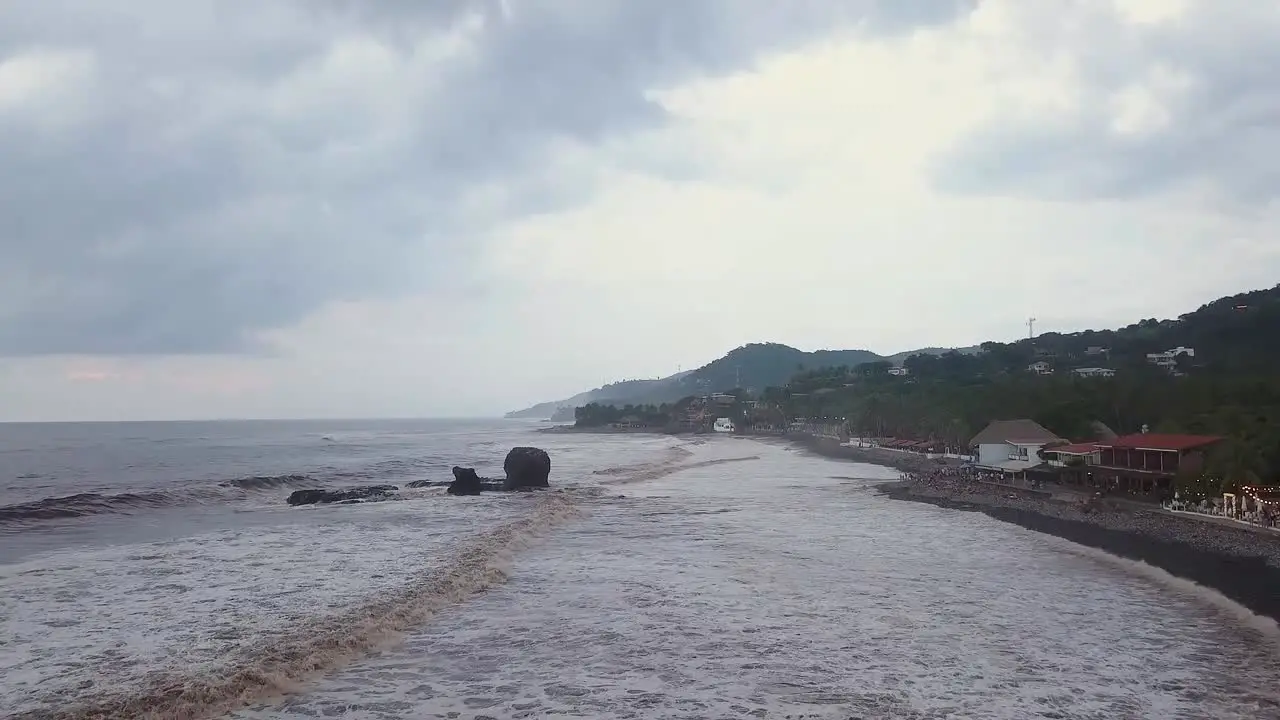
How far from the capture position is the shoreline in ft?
62.6

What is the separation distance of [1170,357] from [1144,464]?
264 feet

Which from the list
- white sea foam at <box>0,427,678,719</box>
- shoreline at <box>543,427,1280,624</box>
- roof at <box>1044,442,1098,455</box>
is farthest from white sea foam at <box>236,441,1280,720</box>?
roof at <box>1044,442,1098,455</box>

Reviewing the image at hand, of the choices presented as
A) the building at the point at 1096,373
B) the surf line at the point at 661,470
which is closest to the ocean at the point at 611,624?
the surf line at the point at 661,470

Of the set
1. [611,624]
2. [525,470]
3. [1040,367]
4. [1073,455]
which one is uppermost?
[1040,367]

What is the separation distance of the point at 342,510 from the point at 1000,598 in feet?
98.2

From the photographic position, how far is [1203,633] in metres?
15.0

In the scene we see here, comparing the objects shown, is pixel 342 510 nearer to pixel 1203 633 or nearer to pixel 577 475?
pixel 577 475

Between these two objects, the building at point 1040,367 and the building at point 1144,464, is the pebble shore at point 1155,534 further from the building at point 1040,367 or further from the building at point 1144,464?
the building at point 1040,367

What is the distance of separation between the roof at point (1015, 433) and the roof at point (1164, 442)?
9312mm

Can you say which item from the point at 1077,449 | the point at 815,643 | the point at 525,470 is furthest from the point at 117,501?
the point at 1077,449

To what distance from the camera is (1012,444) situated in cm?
5088

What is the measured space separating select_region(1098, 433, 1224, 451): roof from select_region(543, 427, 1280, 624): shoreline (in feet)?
12.9

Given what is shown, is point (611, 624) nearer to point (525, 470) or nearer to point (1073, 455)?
point (525, 470)

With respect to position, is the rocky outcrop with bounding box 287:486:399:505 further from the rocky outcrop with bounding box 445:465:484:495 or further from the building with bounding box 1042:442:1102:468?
the building with bounding box 1042:442:1102:468
